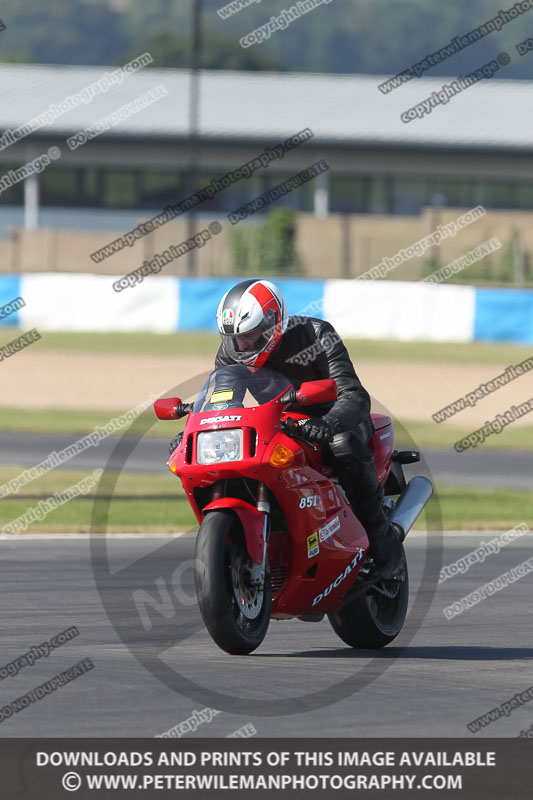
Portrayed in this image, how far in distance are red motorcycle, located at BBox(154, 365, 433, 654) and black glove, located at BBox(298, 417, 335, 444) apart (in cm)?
4

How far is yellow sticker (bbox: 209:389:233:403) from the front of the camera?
6.58 metres

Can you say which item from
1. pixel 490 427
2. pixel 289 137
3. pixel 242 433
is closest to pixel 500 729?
pixel 242 433

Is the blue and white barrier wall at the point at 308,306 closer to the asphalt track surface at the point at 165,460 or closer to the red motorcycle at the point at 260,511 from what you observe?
the asphalt track surface at the point at 165,460

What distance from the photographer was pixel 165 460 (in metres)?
18.3

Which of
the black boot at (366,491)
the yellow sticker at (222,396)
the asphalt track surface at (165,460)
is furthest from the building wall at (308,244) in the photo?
the yellow sticker at (222,396)

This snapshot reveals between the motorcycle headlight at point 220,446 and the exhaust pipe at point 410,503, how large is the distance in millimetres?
1358

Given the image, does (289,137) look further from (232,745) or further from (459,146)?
(232,745)

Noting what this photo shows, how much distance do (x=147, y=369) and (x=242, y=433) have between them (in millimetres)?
20977

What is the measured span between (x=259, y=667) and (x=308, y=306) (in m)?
22.6

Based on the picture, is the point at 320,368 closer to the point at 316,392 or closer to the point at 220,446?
the point at 316,392

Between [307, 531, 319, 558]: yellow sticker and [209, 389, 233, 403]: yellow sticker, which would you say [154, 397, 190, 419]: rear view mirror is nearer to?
[209, 389, 233, 403]: yellow sticker

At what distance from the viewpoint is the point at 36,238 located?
39656 mm

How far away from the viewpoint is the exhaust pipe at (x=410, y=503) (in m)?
7.51

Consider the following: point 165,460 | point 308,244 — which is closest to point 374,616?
point 165,460
